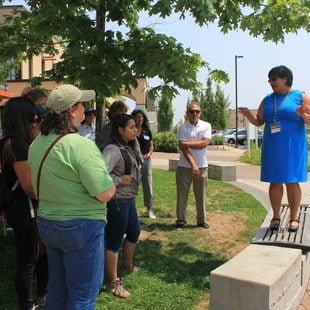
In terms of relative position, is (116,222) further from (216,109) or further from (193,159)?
(216,109)

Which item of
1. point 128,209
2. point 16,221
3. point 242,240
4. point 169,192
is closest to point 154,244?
point 242,240

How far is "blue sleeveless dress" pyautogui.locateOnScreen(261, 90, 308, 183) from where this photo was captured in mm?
4434

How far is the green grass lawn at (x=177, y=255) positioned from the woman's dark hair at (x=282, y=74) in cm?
218

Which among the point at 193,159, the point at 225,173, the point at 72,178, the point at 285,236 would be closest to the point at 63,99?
the point at 72,178

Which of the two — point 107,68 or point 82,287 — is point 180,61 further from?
point 82,287

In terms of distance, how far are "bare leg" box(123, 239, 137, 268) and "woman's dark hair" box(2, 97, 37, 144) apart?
170 centimetres

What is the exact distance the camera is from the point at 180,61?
14.3 feet

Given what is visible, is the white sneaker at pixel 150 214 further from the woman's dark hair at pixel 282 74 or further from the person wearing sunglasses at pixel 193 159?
the woman's dark hair at pixel 282 74

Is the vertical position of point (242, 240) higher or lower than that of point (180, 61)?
lower

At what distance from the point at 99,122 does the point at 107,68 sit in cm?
98

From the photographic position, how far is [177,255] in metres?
5.20

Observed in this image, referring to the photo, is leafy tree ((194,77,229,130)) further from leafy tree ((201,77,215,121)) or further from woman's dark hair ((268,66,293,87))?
woman's dark hair ((268,66,293,87))

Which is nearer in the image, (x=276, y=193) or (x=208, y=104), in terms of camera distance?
(x=276, y=193)

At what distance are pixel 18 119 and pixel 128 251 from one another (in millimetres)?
1927
